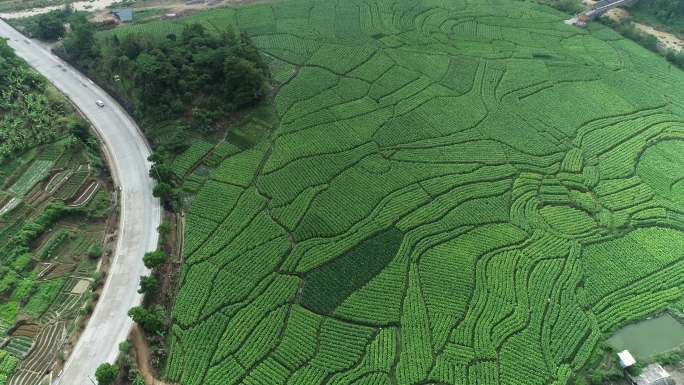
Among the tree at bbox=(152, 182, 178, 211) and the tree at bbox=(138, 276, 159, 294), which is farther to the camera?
the tree at bbox=(152, 182, 178, 211)

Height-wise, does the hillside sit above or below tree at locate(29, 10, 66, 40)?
below

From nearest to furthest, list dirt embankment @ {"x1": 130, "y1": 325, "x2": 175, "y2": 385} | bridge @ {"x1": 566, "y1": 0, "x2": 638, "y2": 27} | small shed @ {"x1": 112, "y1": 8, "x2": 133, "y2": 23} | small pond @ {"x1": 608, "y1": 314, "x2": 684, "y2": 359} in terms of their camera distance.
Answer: dirt embankment @ {"x1": 130, "y1": 325, "x2": 175, "y2": 385} → small pond @ {"x1": 608, "y1": 314, "x2": 684, "y2": 359} → small shed @ {"x1": 112, "y1": 8, "x2": 133, "y2": 23} → bridge @ {"x1": 566, "y1": 0, "x2": 638, "y2": 27}

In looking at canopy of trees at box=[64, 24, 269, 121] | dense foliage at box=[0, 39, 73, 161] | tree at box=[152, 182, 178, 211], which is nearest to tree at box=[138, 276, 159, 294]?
tree at box=[152, 182, 178, 211]

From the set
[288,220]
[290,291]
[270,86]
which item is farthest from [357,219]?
[270,86]

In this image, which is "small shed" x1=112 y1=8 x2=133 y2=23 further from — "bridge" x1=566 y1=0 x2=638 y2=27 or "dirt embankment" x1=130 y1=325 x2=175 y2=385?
"bridge" x1=566 y1=0 x2=638 y2=27

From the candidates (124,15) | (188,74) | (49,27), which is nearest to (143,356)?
(188,74)

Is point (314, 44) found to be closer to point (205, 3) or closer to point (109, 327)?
point (205, 3)

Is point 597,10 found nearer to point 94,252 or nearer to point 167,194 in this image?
point 167,194
